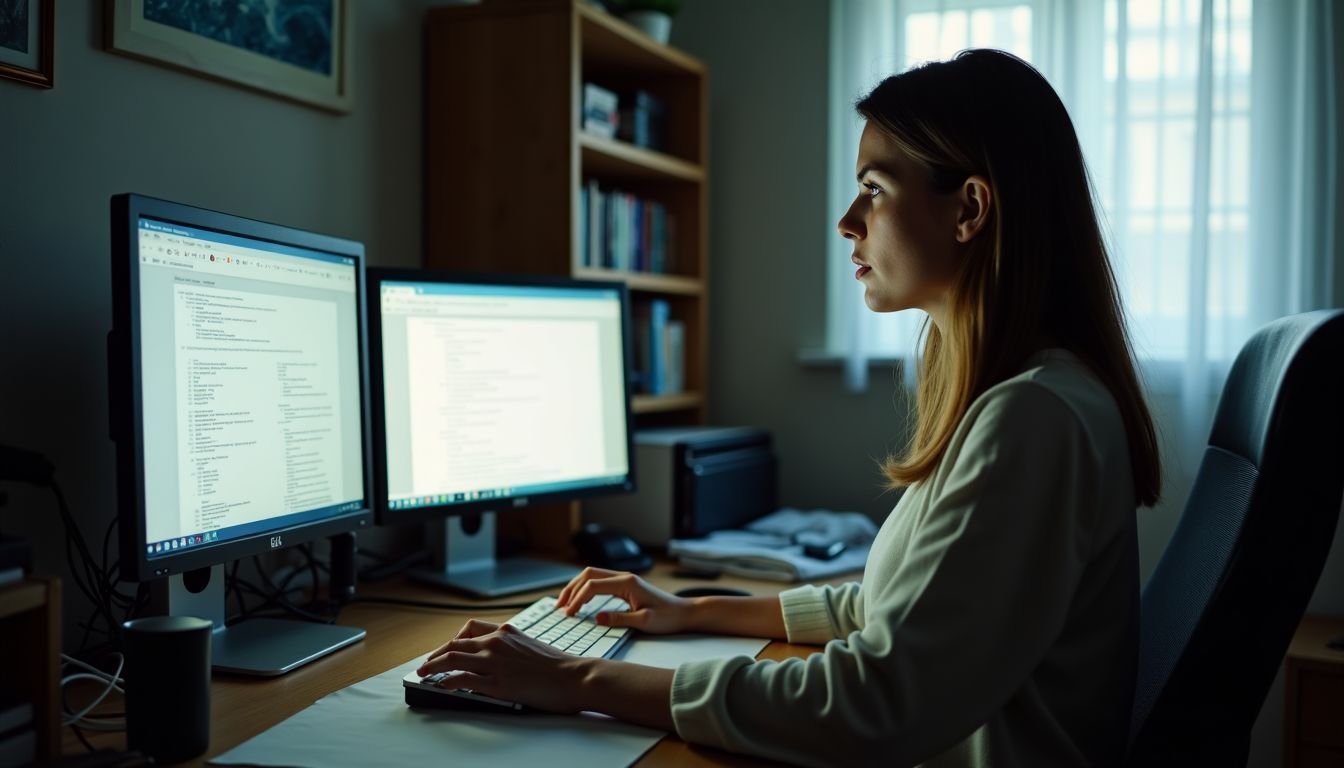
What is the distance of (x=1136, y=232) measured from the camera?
7.32 feet

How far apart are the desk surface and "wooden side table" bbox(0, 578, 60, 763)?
0.21 feet

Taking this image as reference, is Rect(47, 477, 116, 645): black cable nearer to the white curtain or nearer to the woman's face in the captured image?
the woman's face

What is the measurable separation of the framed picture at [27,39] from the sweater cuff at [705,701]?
104cm

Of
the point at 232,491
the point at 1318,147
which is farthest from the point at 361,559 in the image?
the point at 1318,147

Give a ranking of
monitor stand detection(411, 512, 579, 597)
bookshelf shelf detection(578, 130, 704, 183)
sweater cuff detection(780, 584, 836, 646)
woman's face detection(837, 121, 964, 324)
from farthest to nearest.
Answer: bookshelf shelf detection(578, 130, 704, 183)
monitor stand detection(411, 512, 579, 597)
sweater cuff detection(780, 584, 836, 646)
woman's face detection(837, 121, 964, 324)

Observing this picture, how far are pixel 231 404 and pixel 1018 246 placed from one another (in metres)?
0.86

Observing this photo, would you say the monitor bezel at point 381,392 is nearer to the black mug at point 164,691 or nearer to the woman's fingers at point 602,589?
the woman's fingers at point 602,589

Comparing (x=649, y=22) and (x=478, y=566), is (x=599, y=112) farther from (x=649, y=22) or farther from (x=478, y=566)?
(x=478, y=566)

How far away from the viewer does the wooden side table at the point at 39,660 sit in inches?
34.9

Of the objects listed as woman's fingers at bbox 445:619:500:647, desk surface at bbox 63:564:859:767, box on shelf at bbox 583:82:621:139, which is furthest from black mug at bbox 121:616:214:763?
box on shelf at bbox 583:82:621:139

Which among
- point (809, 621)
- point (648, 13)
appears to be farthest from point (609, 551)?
point (648, 13)

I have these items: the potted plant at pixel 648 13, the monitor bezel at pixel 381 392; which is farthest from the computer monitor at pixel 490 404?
the potted plant at pixel 648 13

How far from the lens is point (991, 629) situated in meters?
0.89

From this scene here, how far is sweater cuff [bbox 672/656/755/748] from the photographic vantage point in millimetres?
951
